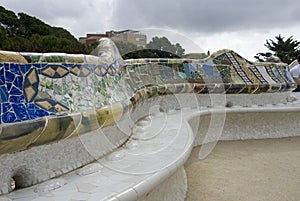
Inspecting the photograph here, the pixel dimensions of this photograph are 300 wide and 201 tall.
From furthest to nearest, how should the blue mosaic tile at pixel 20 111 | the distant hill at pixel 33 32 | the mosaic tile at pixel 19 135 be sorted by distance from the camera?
the distant hill at pixel 33 32
the blue mosaic tile at pixel 20 111
the mosaic tile at pixel 19 135

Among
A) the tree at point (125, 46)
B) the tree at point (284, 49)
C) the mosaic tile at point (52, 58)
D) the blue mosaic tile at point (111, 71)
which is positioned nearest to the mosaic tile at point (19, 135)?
the mosaic tile at point (52, 58)

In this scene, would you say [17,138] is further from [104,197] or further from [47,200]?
[104,197]

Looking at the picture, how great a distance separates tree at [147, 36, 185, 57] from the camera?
12.6ft

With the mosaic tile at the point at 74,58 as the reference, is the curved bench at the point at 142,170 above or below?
below

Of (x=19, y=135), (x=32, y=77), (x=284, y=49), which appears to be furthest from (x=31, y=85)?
(x=284, y=49)

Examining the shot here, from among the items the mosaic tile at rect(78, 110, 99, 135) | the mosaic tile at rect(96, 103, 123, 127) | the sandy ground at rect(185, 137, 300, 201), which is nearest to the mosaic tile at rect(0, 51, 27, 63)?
the mosaic tile at rect(78, 110, 99, 135)

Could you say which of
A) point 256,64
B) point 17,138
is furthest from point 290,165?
point 17,138

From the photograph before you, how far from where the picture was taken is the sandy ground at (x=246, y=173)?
8.09 feet

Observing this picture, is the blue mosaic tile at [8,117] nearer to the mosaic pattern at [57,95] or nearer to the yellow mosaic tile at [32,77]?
the mosaic pattern at [57,95]

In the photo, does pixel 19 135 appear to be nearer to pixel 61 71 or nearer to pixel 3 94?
pixel 3 94

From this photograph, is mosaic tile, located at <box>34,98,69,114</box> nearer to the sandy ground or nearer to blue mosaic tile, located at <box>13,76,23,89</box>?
blue mosaic tile, located at <box>13,76,23,89</box>

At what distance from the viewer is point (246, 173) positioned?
3.02 metres

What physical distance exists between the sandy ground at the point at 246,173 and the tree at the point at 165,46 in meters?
1.20

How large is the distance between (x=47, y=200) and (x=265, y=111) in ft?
12.9
